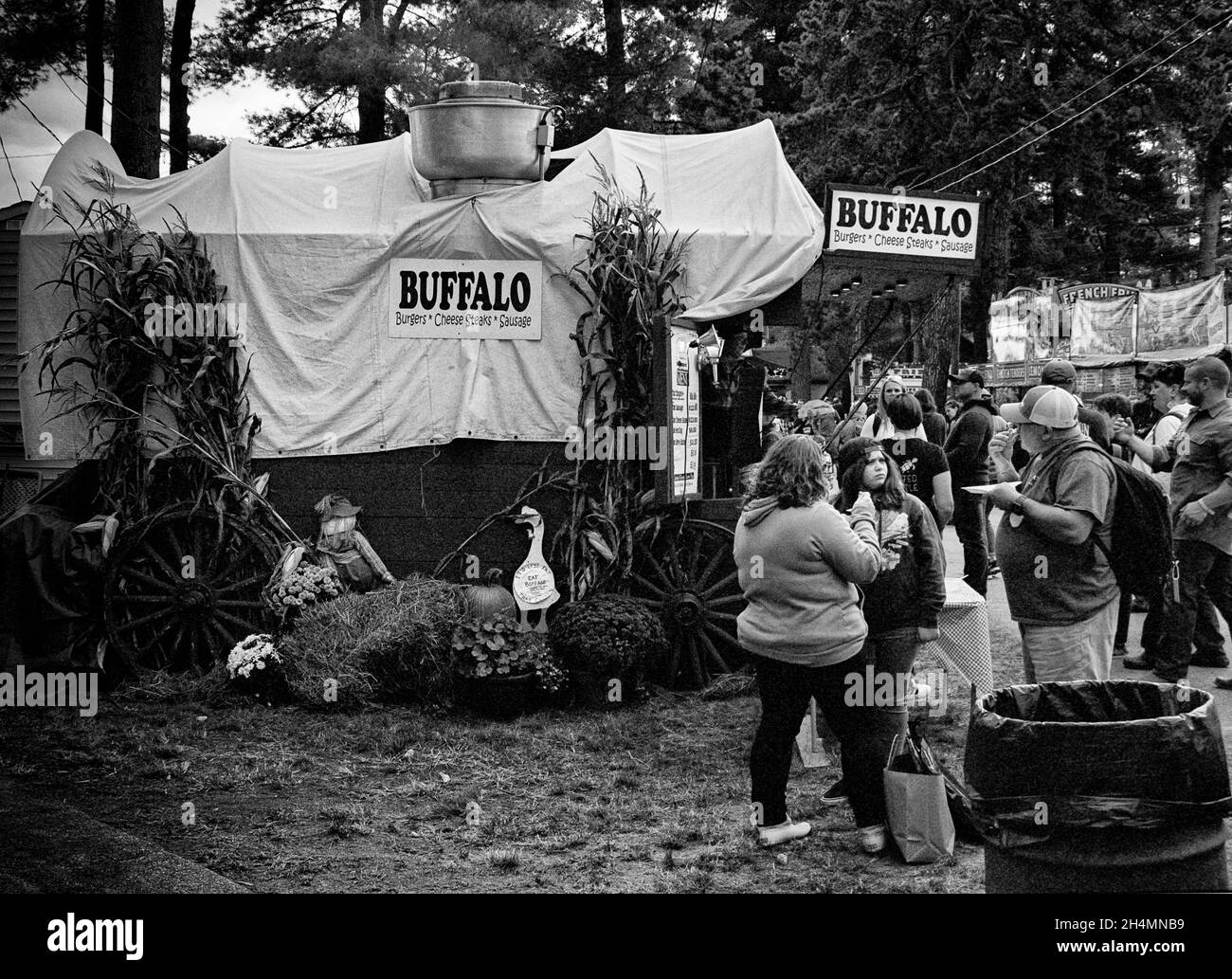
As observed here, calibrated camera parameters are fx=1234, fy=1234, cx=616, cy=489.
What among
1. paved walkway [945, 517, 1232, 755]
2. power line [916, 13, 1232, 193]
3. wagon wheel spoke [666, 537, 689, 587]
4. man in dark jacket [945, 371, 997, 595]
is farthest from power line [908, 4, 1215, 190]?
wagon wheel spoke [666, 537, 689, 587]

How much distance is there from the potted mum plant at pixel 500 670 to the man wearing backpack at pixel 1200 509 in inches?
156

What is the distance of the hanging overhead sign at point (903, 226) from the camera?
8664mm

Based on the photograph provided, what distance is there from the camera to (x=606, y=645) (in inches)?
312

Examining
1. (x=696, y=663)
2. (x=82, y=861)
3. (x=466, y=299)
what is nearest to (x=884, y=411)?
(x=696, y=663)

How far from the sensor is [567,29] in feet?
73.8

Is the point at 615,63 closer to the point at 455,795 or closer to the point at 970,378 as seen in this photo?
the point at 970,378

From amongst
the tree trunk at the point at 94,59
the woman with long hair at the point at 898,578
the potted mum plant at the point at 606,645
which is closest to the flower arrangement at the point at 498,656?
the potted mum plant at the point at 606,645

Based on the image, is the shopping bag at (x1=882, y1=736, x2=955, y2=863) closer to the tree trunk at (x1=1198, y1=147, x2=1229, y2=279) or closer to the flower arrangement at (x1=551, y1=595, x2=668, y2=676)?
the flower arrangement at (x1=551, y1=595, x2=668, y2=676)

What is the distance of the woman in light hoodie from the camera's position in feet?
17.6

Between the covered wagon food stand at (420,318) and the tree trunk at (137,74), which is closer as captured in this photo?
the covered wagon food stand at (420,318)

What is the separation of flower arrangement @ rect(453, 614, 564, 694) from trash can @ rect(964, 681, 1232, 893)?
4.33 meters

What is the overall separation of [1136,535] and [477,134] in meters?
5.65

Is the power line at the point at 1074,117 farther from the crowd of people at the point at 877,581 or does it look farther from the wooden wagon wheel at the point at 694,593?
the crowd of people at the point at 877,581

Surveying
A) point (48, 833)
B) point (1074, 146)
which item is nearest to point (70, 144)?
point (48, 833)
